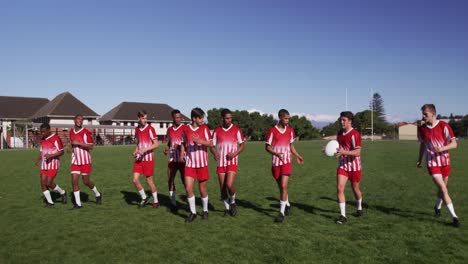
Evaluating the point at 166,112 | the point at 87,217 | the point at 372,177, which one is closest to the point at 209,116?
the point at 166,112

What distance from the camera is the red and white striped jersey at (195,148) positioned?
26.8ft

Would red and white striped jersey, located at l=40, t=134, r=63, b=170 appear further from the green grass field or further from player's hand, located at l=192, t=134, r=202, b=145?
player's hand, located at l=192, t=134, r=202, b=145

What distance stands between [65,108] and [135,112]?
17709mm

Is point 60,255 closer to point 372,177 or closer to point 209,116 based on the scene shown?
point 372,177

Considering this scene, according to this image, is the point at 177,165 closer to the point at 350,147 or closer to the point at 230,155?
the point at 230,155

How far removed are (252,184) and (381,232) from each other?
732cm

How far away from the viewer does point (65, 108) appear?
72188mm

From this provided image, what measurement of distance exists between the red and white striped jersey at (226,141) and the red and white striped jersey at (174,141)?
1.56 meters

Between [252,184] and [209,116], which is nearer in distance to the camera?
[252,184]

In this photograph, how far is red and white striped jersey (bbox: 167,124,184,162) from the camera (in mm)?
9688

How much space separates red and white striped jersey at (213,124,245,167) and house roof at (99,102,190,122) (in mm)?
78017

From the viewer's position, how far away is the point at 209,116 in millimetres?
102312

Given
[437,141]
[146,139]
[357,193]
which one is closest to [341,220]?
[357,193]

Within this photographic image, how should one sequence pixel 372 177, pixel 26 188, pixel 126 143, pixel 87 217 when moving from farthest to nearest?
pixel 126 143 < pixel 372 177 < pixel 26 188 < pixel 87 217
